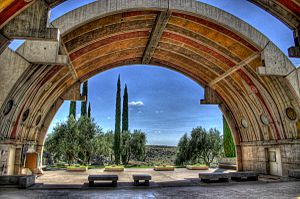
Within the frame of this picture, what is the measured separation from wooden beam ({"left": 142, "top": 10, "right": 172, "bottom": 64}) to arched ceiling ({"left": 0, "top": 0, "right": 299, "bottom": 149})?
0.10 meters

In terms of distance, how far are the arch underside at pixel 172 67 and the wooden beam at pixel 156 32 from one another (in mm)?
264

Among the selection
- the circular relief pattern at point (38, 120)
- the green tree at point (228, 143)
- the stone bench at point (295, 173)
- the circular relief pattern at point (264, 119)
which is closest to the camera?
the stone bench at point (295, 173)

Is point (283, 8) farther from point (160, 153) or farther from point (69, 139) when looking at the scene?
point (160, 153)

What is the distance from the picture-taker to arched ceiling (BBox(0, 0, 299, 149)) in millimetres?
13188

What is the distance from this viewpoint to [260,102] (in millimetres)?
17906

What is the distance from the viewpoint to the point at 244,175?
13.9m

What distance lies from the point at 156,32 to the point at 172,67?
21.6 ft

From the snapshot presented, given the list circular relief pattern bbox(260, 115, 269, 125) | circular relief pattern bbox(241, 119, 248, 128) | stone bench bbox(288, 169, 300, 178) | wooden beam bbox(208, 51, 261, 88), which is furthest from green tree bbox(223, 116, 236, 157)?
stone bench bbox(288, 169, 300, 178)

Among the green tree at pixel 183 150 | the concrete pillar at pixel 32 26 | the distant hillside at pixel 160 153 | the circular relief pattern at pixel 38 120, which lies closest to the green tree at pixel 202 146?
the green tree at pixel 183 150

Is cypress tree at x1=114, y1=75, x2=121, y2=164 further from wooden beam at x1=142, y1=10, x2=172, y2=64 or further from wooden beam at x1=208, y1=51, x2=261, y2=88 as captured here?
wooden beam at x1=208, y1=51, x2=261, y2=88

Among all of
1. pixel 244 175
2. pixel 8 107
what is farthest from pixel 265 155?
pixel 8 107

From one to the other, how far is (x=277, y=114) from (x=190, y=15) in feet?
30.6

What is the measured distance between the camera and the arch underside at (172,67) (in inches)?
543

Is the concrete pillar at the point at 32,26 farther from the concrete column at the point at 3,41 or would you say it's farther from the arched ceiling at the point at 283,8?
the arched ceiling at the point at 283,8
